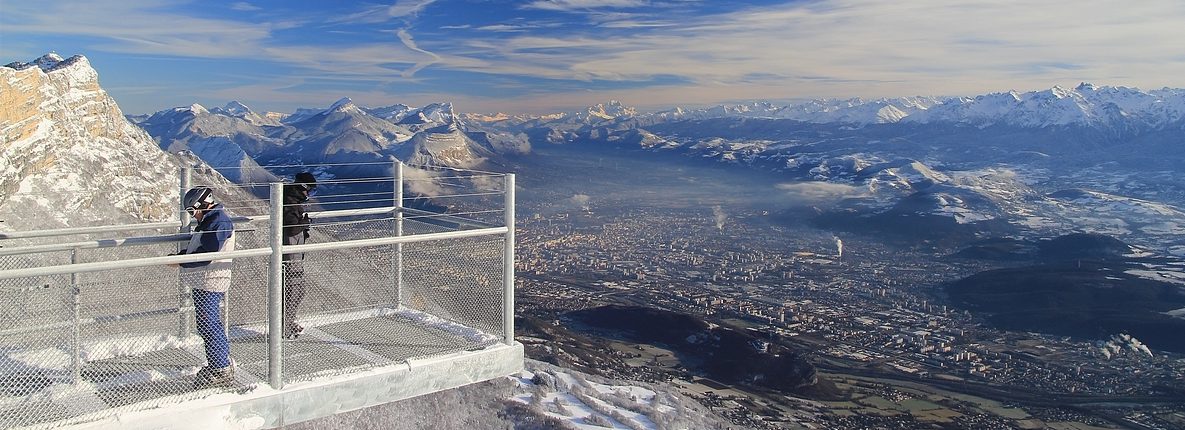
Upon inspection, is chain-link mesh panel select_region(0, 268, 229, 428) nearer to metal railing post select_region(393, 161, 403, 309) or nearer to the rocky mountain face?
metal railing post select_region(393, 161, 403, 309)

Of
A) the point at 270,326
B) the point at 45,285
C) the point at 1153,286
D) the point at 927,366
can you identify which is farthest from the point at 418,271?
the point at 1153,286

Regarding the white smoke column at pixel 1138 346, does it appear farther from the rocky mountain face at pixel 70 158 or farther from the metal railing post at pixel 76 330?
the metal railing post at pixel 76 330

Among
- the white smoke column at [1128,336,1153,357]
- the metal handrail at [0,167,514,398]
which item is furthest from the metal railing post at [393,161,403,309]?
the white smoke column at [1128,336,1153,357]

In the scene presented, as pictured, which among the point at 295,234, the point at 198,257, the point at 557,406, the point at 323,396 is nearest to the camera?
the point at 198,257

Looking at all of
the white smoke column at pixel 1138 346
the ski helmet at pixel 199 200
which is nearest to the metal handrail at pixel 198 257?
the ski helmet at pixel 199 200

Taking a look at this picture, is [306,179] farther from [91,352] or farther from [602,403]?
[602,403]

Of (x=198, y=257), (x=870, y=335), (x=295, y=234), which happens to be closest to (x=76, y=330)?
(x=198, y=257)

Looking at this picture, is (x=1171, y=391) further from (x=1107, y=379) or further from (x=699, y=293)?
(x=699, y=293)
